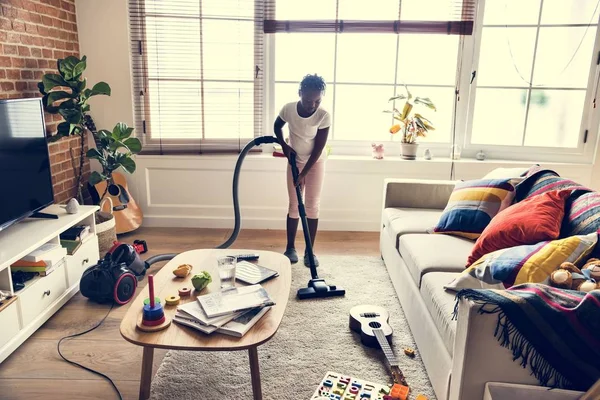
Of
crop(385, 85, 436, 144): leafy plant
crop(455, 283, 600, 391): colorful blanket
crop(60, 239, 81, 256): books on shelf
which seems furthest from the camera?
crop(385, 85, 436, 144): leafy plant

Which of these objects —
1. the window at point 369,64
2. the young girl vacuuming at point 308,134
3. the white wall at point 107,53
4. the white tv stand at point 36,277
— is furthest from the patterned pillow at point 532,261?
the white wall at point 107,53

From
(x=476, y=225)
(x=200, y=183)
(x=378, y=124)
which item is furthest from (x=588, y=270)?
(x=200, y=183)

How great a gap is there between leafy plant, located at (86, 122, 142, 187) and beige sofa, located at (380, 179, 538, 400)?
179 centimetres

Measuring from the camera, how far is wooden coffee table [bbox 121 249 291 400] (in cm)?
151

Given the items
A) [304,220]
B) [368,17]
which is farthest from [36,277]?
[368,17]

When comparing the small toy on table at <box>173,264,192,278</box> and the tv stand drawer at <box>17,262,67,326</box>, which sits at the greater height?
the small toy on table at <box>173,264,192,278</box>

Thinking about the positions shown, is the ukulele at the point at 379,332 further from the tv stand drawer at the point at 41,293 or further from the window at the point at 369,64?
the window at the point at 369,64

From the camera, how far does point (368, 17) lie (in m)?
3.62

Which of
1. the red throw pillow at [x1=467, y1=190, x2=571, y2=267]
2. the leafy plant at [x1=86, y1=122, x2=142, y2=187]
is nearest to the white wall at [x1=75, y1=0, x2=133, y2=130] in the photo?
the leafy plant at [x1=86, y1=122, x2=142, y2=187]

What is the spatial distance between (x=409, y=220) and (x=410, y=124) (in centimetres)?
117

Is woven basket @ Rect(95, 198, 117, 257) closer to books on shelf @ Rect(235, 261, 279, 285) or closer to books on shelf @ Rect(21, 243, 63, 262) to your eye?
books on shelf @ Rect(21, 243, 63, 262)

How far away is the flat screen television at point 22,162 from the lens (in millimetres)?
2236

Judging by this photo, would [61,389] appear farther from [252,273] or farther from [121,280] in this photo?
→ [252,273]

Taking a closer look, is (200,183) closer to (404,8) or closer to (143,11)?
(143,11)
